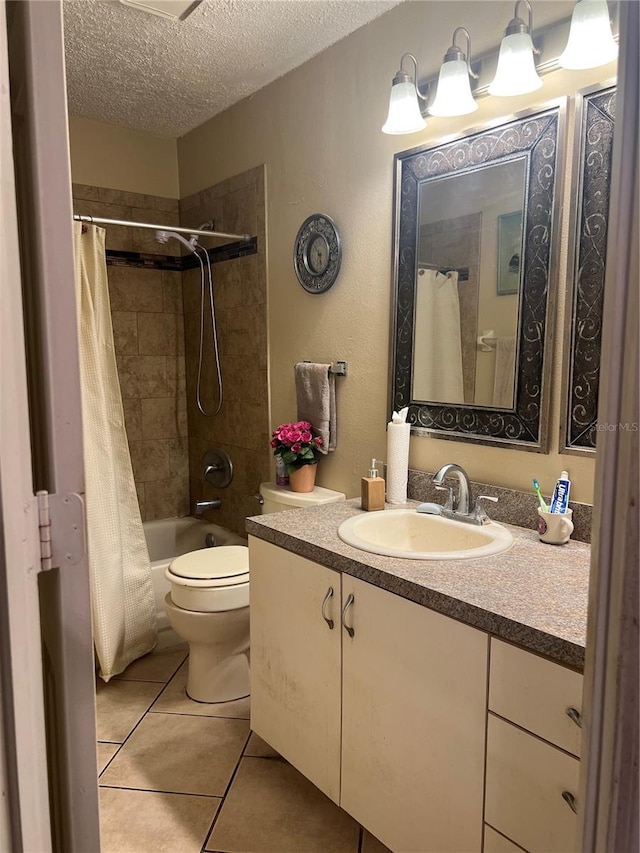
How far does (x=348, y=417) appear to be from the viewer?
2410 millimetres

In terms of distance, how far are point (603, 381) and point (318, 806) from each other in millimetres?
1626

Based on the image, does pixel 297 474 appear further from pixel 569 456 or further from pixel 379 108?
pixel 379 108

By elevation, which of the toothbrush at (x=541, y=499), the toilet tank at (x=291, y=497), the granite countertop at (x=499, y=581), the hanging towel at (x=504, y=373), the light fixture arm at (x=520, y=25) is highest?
the light fixture arm at (x=520, y=25)

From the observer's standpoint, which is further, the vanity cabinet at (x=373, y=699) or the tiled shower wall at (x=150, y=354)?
the tiled shower wall at (x=150, y=354)

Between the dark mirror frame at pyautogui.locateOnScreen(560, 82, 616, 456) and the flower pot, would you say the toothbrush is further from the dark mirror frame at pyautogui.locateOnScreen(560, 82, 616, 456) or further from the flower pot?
the flower pot

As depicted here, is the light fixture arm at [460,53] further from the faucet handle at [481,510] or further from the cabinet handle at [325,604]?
the cabinet handle at [325,604]

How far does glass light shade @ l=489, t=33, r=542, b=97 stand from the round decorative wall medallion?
848 mm

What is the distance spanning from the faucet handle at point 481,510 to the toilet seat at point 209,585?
0.96 metres

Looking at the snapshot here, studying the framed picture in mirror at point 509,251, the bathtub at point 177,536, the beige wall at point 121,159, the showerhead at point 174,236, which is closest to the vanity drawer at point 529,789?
the framed picture in mirror at point 509,251

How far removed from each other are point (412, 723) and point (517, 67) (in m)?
1.68

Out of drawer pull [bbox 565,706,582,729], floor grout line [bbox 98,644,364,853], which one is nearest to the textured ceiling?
drawer pull [bbox 565,706,582,729]

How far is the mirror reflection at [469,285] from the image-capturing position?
1.79 m

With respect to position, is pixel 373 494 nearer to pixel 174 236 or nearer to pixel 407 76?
pixel 407 76

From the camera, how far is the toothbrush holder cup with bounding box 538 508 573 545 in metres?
1.61
